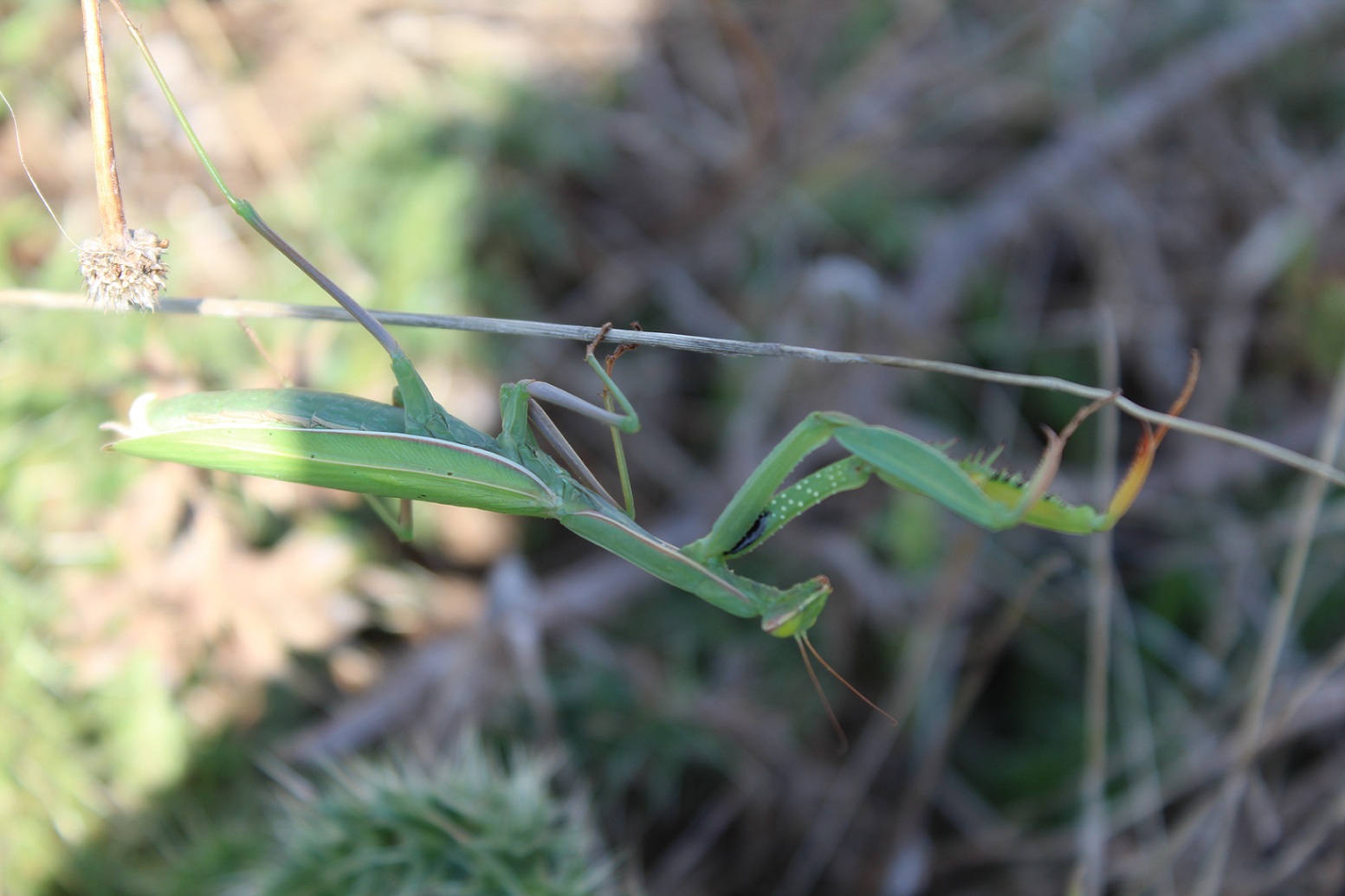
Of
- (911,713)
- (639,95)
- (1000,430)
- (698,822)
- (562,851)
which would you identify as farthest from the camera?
(639,95)

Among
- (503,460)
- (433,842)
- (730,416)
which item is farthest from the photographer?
(730,416)

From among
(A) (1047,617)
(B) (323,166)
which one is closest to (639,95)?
(B) (323,166)

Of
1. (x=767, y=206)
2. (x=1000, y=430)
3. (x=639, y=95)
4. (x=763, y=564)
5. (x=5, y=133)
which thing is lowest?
(x=763, y=564)

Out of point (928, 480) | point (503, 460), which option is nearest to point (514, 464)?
point (503, 460)

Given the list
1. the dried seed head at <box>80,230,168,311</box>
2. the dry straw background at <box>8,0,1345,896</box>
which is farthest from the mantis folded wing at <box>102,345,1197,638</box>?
the dry straw background at <box>8,0,1345,896</box>

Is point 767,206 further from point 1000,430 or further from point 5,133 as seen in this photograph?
point 5,133

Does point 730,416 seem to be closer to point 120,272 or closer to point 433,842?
point 433,842

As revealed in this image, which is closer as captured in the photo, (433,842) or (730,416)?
(433,842)

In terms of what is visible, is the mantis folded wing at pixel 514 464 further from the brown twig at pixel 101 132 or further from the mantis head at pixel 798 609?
the brown twig at pixel 101 132
